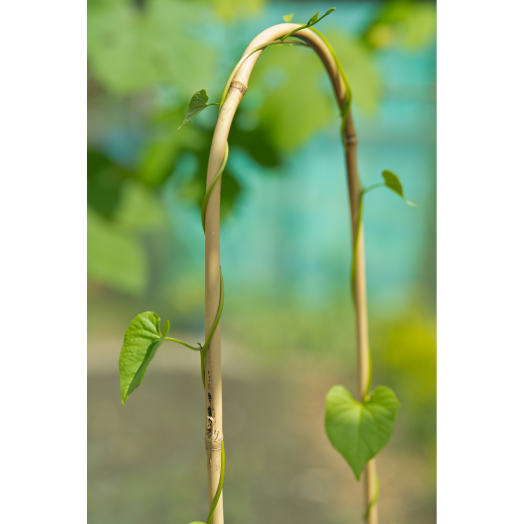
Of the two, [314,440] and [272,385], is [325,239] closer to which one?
[272,385]

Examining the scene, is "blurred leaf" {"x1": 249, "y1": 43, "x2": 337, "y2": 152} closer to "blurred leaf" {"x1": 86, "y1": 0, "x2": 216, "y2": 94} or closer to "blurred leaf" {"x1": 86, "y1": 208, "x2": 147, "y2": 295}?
"blurred leaf" {"x1": 86, "y1": 0, "x2": 216, "y2": 94}

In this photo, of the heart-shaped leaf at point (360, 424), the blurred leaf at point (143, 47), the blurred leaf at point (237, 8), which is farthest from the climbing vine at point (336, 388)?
the blurred leaf at point (237, 8)

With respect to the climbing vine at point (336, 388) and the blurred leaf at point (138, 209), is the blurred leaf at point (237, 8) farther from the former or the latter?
the climbing vine at point (336, 388)

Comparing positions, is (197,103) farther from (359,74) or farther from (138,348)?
(359,74)

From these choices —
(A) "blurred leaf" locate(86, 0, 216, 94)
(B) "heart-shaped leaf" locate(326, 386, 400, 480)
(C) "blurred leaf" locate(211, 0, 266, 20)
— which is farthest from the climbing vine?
(C) "blurred leaf" locate(211, 0, 266, 20)

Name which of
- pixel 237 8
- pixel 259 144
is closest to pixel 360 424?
pixel 259 144
